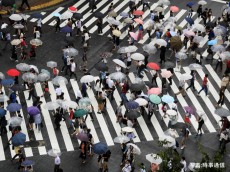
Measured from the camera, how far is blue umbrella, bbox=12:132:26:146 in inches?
1222

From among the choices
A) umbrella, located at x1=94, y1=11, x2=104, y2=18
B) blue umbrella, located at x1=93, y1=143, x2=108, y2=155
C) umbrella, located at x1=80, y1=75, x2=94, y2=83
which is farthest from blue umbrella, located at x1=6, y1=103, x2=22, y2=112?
umbrella, located at x1=94, y1=11, x2=104, y2=18

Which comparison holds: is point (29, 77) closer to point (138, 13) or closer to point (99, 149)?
point (99, 149)

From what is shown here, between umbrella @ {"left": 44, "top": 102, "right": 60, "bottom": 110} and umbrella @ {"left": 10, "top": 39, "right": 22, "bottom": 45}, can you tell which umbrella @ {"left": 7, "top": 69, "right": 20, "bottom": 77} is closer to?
umbrella @ {"left": 10, "top": 39, "right": 22, "bottom": 45}

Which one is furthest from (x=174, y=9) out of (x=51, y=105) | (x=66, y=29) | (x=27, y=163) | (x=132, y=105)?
(x=27, y=163)

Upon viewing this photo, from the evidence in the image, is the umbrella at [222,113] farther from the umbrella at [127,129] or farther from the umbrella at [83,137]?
the umbrella at [83,137]

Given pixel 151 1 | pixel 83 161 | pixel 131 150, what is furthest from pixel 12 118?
pixel 151 1

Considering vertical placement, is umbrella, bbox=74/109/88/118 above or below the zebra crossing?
above

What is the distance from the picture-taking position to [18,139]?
3109 centimetres

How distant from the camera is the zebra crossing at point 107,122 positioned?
110 feet

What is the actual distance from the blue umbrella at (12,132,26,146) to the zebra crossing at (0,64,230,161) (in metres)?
1.66

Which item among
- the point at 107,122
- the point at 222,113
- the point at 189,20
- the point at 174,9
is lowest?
the point at 107,122

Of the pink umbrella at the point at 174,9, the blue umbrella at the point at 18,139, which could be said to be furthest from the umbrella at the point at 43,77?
the pink umbrella at the point at 174,9

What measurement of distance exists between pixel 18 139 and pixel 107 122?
21.0ft

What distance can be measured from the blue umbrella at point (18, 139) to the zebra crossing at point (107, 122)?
5.46 ft
